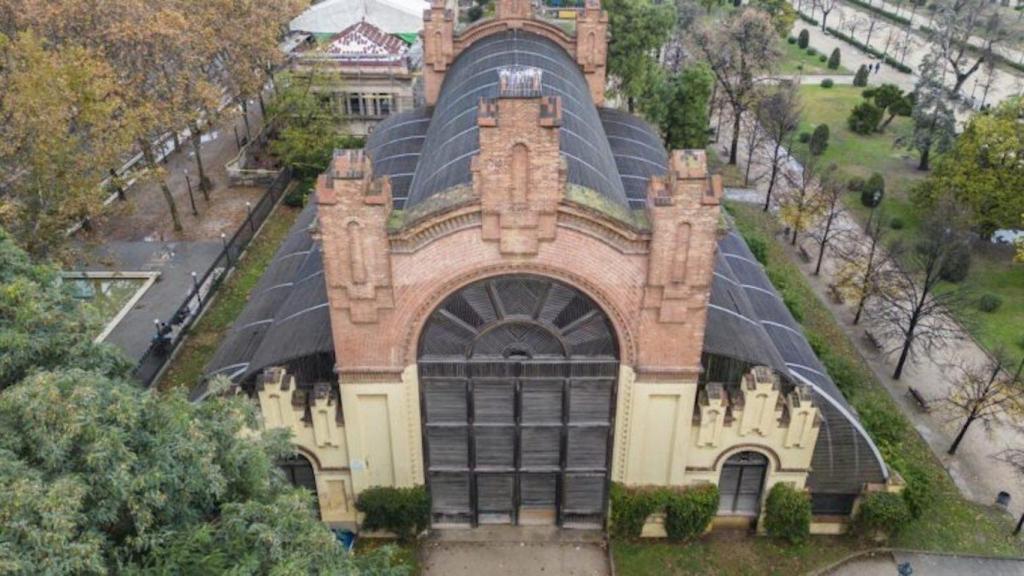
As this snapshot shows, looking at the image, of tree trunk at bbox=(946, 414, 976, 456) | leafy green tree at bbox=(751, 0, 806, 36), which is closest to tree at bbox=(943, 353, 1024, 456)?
tree trunk at bbox=(946, 414, 976, 456)

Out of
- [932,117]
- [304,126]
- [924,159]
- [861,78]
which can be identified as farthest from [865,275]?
[861,78]

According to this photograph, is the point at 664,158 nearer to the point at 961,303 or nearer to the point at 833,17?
the point at 961,303

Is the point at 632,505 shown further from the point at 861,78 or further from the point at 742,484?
the point at 861,78

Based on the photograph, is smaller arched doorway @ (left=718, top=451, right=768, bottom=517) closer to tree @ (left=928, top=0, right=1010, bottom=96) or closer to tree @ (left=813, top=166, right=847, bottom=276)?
tree @ (left=813, top=166, right=847, bottom=276)

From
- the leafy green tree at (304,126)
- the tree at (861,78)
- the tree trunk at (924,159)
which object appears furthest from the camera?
the tree at (861,78)

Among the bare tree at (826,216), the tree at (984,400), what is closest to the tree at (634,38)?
the bare tree at (826,216)

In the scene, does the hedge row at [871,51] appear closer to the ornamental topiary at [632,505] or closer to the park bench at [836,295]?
the park bench at [836,295]

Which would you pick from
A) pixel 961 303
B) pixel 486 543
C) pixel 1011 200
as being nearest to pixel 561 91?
pixel 486 543
